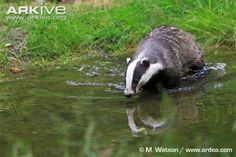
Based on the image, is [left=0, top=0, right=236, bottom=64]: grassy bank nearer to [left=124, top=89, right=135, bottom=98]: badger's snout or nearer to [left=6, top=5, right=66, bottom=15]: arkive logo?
[left=6, top=5, right=66, bottom=15]: arkive logo

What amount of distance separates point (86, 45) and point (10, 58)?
1007 millimetres

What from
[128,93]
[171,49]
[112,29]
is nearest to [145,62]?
[128,93]

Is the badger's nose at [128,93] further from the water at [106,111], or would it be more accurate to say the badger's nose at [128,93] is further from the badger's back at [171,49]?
the badger's back at [171,49]

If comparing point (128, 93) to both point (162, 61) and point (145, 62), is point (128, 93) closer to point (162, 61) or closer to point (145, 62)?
point (145, 62)

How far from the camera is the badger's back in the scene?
19.5 ft

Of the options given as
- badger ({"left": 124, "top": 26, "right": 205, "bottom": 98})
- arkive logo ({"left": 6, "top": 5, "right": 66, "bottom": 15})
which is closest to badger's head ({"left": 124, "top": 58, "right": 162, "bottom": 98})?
badger ({"left": 124, "top": 26, "right": 205, "bottom": 98})

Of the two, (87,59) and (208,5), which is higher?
(208,5)

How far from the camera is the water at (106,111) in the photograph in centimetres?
406

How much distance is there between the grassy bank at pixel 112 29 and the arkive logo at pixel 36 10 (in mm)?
207

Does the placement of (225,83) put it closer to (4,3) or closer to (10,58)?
(10,58)

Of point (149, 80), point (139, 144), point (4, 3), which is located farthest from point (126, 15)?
point (139, 144)

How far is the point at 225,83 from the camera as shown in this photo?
5.84 metres

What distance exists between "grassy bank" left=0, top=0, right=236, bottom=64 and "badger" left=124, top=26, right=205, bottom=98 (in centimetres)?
111

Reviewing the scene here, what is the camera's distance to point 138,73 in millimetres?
5613
